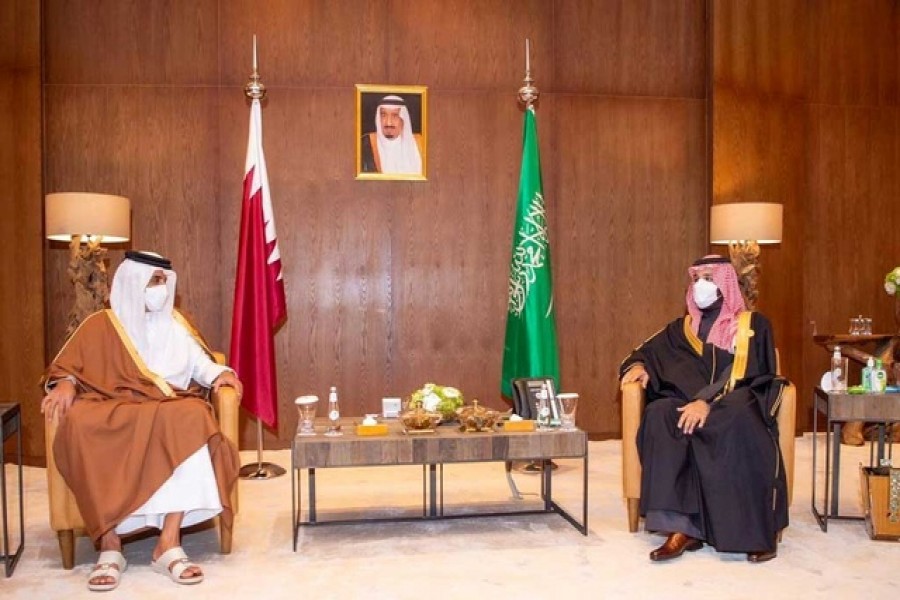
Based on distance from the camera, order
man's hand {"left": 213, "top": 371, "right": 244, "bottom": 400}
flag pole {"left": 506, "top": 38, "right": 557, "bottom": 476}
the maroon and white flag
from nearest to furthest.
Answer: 1. man's hand {"left": 213, "top": 371, "right": 244, "bottom": 400}
2. flag pole {"left": 506, "top": 38, "right": 557, "bottom": 476}
3. the maroon and white flag

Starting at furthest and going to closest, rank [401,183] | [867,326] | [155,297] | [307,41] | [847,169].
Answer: [847,169], [867,326], [401,183], [307,41], [155,297]

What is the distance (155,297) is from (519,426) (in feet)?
6.08

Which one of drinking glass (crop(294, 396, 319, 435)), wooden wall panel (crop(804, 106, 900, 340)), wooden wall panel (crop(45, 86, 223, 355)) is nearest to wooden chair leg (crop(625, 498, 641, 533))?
drinking glass (crop(294, 396, 319, 435))

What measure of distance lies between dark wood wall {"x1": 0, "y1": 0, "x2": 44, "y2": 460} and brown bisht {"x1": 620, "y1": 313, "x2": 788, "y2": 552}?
423 centimetres

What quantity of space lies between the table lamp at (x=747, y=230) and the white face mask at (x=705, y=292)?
157cm

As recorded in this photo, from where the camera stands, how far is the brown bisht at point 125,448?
3469 millimetres

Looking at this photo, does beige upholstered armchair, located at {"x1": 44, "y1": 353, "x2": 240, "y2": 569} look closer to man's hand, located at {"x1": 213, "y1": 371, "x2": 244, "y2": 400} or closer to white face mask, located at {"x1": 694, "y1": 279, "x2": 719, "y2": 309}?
man's hand, located at {"x1": 213, "y1": 371, "x2": 244, "y2": 400}

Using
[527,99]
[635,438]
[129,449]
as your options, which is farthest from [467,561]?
[527,99]

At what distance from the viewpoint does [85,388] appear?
3758 mm

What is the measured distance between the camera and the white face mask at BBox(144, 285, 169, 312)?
3.95 metres

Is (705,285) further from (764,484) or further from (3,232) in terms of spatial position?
(3,232)

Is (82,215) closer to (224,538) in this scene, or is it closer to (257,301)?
(257,301)

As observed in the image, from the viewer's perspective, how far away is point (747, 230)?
5527mm

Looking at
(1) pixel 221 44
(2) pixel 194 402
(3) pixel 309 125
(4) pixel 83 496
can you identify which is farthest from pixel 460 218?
(4) pixel 83 496
